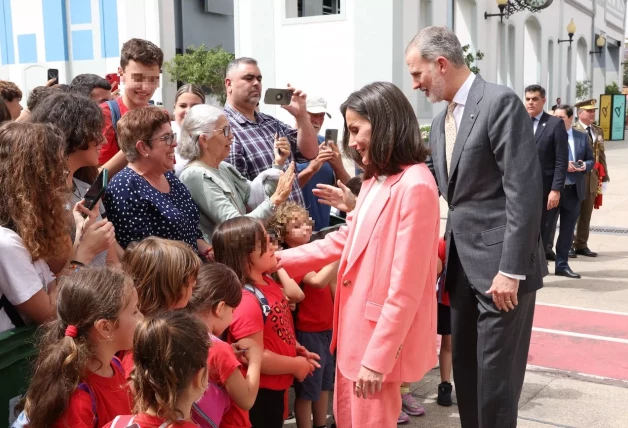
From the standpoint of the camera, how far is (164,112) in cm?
363

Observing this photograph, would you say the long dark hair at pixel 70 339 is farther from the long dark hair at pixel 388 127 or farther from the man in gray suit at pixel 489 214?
the man in gray suit at pixel 489 214

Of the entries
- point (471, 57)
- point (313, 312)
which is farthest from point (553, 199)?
point (471, 57)

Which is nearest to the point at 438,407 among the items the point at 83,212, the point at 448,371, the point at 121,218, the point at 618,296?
the point at 448,371

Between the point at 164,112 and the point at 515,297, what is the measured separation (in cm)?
189

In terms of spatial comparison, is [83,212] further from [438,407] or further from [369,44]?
[369,44]

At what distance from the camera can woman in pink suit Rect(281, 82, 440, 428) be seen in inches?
105

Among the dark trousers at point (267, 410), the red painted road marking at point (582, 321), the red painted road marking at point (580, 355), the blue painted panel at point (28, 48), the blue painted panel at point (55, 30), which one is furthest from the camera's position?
the blue painted panel at point (28, 48)

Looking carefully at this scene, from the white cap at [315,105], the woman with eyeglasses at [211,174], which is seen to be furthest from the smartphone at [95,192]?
the white cap at [315,105]

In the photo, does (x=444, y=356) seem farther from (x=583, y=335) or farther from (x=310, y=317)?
(x=583, y=335)

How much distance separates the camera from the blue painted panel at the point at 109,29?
81.3ft

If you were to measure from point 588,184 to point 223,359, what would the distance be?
7.86m

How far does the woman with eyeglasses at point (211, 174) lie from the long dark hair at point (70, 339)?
1368mm

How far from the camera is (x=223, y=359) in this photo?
2.75m

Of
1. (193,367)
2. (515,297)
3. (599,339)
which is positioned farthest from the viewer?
(599,339)
